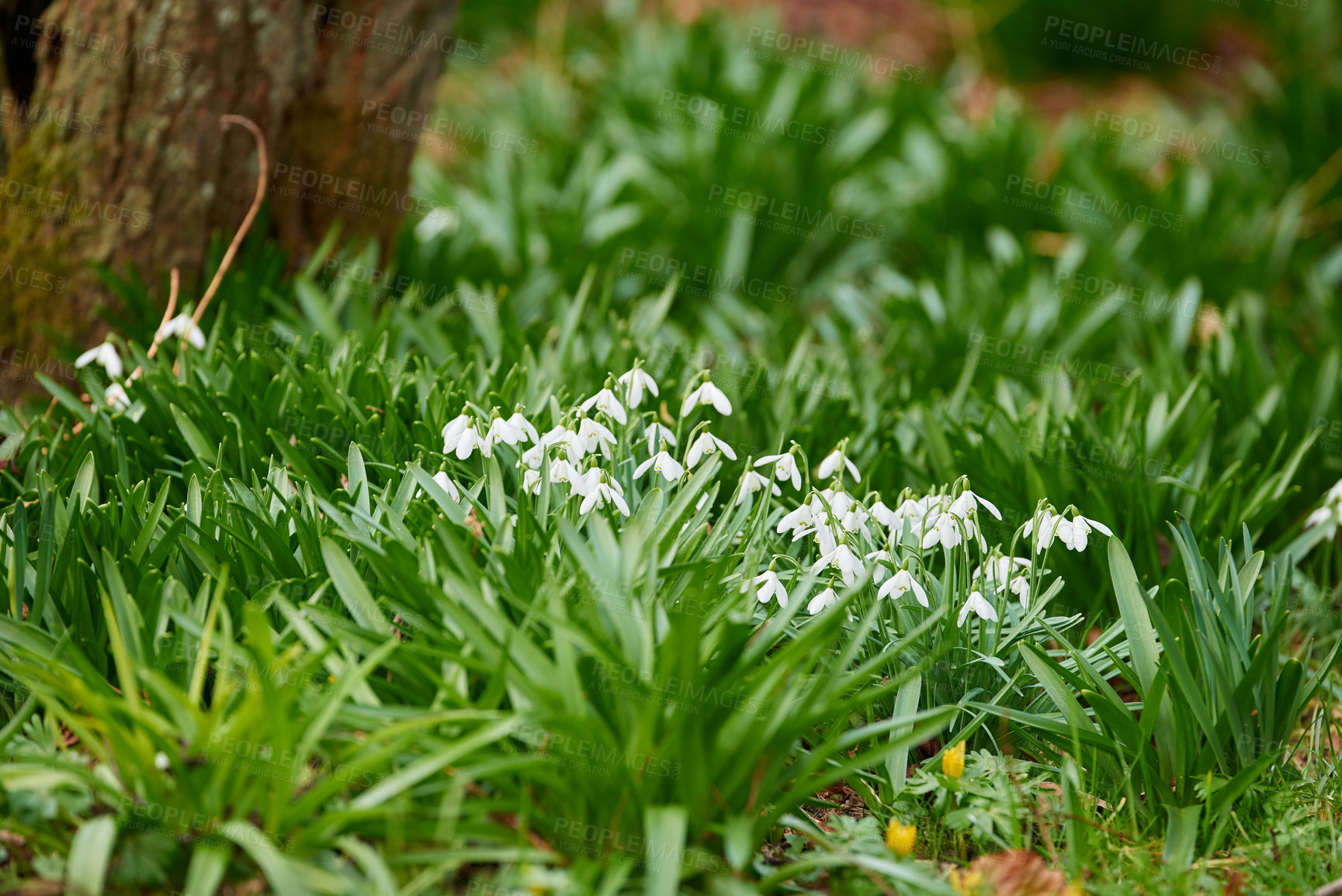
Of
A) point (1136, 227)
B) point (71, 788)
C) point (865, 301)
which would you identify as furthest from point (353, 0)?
point (1136, 227)

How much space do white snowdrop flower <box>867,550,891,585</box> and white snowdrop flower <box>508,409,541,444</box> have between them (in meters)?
0.68

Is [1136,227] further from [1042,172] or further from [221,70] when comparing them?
[221,70]

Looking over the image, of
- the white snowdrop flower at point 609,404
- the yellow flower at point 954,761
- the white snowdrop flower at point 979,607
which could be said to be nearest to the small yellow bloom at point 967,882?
the yellow flower at point 954,761

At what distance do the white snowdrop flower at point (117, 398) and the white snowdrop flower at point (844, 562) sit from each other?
1.69 m

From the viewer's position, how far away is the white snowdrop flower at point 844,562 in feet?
6.36

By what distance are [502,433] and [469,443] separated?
0.06 metres

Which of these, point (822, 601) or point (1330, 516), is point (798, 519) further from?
point (1330, 516)

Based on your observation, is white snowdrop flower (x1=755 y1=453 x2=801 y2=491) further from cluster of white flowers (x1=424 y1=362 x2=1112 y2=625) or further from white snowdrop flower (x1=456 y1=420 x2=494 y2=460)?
white snowdrop flower (x1=456 y1=420 x2=494 y2=460)

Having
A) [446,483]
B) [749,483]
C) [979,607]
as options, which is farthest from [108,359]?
[979,607]

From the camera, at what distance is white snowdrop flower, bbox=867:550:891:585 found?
79.8 inches

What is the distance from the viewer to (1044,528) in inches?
81.6

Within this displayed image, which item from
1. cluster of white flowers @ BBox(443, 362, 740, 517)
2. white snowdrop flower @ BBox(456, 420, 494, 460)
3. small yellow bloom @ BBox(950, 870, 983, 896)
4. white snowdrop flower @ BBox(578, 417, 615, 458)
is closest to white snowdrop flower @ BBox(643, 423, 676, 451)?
cluster of white flowers @ BBox(443, 362, 740, 517)

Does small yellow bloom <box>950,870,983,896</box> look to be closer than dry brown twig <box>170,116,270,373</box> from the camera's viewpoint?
Yes

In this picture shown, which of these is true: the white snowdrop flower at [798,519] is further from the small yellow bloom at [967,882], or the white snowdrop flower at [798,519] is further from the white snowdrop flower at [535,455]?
the small yellow bloom at [967,882]
